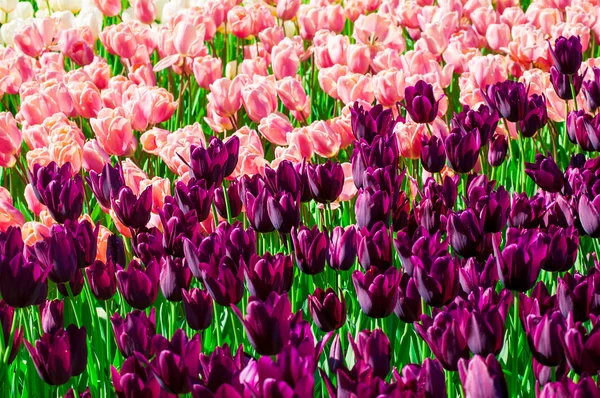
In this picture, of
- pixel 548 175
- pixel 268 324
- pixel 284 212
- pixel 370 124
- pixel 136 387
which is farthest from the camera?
pixel 370 124

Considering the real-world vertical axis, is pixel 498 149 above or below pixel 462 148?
below

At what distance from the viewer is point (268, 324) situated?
4.75ft

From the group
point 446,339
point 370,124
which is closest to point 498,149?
point 370,124

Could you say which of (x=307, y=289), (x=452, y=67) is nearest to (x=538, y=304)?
(x=307, y=289)

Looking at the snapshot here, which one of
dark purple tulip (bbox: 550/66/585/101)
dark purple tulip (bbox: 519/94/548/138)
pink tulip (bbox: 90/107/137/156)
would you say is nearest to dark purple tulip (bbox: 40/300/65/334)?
pink tulip (bbox: 90/107/137/156)

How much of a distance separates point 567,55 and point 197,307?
1.68 m

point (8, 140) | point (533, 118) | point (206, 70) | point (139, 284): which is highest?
point (139, 284)

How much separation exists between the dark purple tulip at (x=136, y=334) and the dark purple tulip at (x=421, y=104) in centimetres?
139

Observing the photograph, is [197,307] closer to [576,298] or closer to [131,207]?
[131,207]

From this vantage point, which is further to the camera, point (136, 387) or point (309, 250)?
point (309, 250)

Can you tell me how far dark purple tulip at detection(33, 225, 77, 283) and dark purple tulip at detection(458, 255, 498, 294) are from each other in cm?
73

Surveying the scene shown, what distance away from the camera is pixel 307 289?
2.33 metres

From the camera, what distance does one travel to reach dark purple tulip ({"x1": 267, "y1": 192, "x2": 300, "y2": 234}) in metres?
2.00

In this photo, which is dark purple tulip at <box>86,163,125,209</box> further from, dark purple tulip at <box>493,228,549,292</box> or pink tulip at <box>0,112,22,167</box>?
dark purple tulip at <box>493,228,549,292</box>
